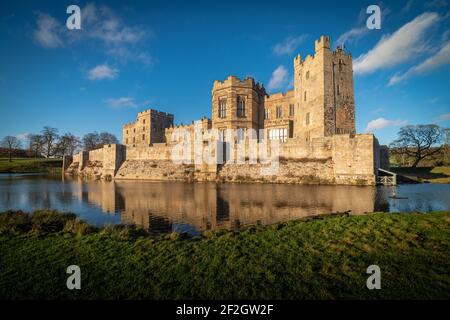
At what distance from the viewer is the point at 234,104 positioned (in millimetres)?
39938

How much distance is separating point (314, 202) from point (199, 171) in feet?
70.1

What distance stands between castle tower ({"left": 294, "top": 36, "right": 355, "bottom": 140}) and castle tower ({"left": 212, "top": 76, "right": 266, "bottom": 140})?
9.67m

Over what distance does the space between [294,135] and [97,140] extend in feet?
284

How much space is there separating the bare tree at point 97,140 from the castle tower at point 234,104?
68602mm

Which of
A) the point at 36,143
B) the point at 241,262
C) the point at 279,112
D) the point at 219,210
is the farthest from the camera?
the point at 36,143

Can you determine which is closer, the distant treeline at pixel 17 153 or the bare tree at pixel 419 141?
the bare tree at pixel 419 141

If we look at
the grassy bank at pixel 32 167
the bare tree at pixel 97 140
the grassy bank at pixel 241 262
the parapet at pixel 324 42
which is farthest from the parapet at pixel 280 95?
the bare tree at pixel 97 140

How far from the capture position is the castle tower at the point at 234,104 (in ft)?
131

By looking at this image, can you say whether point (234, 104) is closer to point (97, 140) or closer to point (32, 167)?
point (32, 167)

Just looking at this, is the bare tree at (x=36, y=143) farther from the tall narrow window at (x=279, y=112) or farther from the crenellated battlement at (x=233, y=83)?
the tall narrow window at (x=279, y=112)

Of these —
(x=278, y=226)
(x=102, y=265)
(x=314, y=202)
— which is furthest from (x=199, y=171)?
(x=102, y=265)

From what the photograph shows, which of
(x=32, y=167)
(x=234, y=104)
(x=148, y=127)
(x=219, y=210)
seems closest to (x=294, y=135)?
(x=234, y=104)
